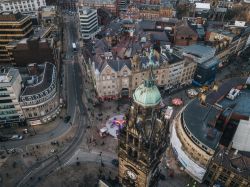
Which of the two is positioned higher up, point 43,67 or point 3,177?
point 43,67

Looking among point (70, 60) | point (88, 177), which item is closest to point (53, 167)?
point (88, 177)

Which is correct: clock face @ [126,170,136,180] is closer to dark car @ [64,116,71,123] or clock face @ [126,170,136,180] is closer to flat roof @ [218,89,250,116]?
flat roof @ [218,89,250,116]

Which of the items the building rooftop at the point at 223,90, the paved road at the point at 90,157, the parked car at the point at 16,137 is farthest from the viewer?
the parked car at the point at 16,137

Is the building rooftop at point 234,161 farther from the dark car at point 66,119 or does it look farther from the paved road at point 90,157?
the dark car at point 66,119

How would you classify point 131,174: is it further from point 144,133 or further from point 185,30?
point 185,30

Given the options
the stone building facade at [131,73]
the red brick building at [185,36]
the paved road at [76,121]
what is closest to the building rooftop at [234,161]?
the stone building facade at [131,73]

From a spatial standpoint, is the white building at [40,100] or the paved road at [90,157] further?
the white building at [40,100]

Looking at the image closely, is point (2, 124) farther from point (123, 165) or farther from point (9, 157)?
point (123, 165)

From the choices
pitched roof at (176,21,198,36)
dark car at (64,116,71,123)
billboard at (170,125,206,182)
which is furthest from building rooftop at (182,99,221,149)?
pitched roof at (176,21,198,36)
